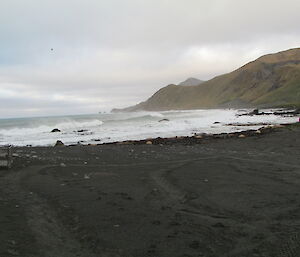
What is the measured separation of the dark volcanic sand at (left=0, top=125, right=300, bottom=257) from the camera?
19.3 ft

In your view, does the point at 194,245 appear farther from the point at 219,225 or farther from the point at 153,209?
the point at 153,209

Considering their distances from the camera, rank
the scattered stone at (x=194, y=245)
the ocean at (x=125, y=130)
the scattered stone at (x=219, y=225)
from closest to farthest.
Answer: the scattered stone at (x=194, y=245) < the scattered stone at (x=219, y=225) < the ocean at (x=125, y=130)

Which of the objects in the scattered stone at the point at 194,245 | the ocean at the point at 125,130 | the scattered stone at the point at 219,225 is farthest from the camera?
the ocean at the point at 125,130

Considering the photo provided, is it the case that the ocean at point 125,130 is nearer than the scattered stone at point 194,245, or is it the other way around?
the scattered stone at point 194,245

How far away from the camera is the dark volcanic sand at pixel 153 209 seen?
5.88m

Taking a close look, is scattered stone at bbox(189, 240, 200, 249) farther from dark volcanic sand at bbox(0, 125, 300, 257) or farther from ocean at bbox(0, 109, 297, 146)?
ocean at bbox(0, 109, 297, 146)

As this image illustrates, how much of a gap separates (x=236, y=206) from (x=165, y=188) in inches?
98.6

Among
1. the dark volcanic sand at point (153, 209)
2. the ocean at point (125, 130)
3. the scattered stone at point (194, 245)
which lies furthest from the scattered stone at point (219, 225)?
the ocean at point (125, 130)

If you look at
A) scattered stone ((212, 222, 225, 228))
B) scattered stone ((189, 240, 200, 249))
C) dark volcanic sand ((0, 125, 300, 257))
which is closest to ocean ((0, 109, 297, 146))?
dark volcanic sand ((0, 125, 300, 257))

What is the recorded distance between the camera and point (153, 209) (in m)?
7.98

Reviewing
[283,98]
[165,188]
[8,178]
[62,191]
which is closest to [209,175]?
[165,188]

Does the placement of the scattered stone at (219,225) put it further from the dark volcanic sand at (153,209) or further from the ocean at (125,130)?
the ocean at (125,130)

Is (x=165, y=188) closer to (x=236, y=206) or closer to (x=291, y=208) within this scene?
(x=236, y=206)

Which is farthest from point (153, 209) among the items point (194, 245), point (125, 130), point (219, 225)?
point (125, 130)
